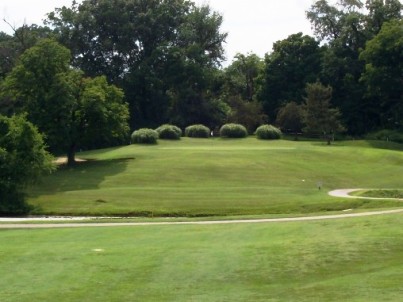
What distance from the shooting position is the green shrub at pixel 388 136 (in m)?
80.4

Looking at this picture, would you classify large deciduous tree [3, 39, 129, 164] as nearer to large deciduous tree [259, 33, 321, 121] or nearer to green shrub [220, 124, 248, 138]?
green shrub [220, 124, 248, 138]

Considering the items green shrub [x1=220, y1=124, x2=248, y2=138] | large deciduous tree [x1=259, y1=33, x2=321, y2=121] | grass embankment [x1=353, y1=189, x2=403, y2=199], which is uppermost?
large deciduous tree [x1=259, y1=33, x2=321, y2=121]

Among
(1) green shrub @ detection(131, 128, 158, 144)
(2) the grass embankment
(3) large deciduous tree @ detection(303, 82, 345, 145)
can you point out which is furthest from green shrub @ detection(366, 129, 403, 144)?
(2) the grass embankment

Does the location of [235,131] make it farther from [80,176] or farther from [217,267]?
[217,267]

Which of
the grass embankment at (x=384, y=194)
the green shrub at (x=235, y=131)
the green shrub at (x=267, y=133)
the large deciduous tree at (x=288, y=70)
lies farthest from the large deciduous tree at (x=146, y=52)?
the grass embankment at (x=384, y=194)

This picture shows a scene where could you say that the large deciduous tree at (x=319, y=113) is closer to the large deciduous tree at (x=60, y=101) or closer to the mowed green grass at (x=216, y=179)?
the mowed green grass at (x=216, y=179)

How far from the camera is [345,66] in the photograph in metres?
90.4

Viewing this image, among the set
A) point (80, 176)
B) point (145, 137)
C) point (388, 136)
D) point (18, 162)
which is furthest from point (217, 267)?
point (388, 136)

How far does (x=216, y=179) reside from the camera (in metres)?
51.0

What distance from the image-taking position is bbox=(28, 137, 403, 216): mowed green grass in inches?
1594

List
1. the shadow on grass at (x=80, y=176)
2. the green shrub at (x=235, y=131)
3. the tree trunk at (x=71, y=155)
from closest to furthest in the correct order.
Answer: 1. the shadow on grass at (x=80, y=176)
2. the tree trunk at (x=71, y=155)
3. the green shrub at (x=235, y=131)

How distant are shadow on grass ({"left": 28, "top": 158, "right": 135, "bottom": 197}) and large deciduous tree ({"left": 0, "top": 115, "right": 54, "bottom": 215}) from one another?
2772 millimetres

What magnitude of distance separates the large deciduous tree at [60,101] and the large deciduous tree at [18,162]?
11.5m

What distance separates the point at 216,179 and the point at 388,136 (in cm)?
3650
